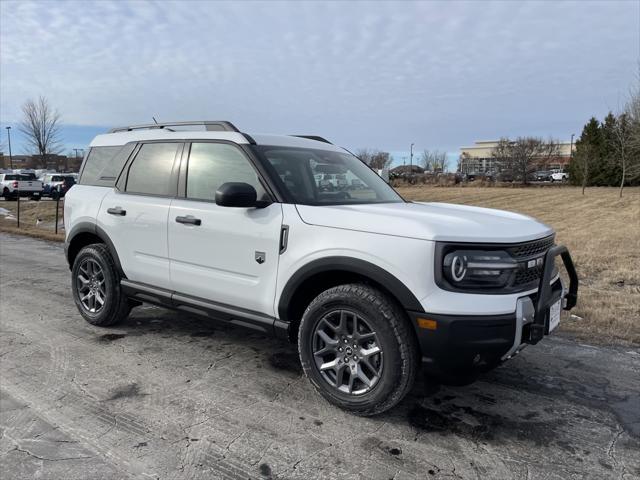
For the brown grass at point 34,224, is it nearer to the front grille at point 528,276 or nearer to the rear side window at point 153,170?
the rear side window at point 153,170

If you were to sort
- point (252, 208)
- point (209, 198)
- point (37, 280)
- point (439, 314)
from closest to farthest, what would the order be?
point (439, 314), point (252, 208), point (209, 198), point (37, 280)

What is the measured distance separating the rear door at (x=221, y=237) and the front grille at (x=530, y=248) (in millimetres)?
1497

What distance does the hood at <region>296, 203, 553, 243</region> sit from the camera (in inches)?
113

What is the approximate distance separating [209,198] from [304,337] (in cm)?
136

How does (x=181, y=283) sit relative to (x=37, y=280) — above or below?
above

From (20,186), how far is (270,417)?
3045 centimetres

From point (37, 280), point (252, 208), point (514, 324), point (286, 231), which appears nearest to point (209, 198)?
point (252, 208)

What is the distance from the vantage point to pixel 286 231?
11.2 feet

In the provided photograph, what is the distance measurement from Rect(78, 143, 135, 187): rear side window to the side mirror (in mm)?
1792

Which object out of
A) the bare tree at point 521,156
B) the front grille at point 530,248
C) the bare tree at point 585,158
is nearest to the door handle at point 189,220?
the front grille at point 530,248

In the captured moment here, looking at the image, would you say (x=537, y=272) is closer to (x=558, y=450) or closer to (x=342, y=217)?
(x=558, y=450)

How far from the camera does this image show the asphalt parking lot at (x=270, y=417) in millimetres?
2666

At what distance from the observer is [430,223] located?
2959mm

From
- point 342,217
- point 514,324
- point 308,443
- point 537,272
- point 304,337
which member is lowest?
point 308,443
